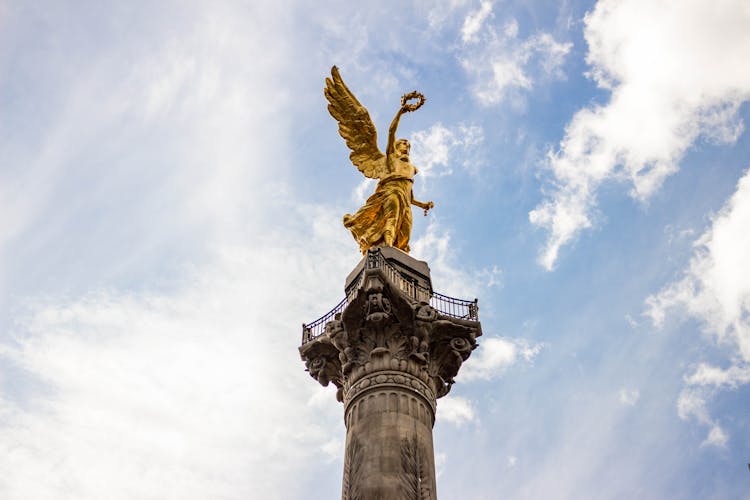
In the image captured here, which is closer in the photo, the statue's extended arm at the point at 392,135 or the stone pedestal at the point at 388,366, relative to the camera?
the stone pedestal at the point at 388,366

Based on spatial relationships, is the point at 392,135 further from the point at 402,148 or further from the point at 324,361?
the point at 324,361

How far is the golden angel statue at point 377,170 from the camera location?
28328 mm

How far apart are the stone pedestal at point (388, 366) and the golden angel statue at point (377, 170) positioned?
2.25 meters

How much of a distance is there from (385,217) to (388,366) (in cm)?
693

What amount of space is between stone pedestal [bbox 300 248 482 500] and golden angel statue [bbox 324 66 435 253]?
2.25m

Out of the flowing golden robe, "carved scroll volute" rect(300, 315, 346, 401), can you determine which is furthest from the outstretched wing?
"carved scroll volute" rect(300, 315, 346, 401)

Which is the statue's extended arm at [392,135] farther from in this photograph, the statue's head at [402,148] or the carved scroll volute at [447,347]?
the carved scroll volute at [447,347]

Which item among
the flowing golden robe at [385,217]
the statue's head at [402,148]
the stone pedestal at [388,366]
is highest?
the statue's head at [402,148]

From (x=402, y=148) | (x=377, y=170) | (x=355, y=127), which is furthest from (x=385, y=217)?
(x=355, y=127)

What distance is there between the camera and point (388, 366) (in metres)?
23.1

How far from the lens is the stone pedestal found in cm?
2108

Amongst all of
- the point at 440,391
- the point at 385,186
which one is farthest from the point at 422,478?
the point at 385,186

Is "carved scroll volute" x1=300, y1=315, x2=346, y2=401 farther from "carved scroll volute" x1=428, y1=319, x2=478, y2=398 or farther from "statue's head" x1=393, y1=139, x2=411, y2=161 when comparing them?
→ "statue's head" x1=393, y1=139, x2=411, y2=161

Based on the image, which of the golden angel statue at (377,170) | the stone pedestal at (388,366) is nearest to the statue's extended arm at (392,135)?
the golden angel statue at (377,170)
